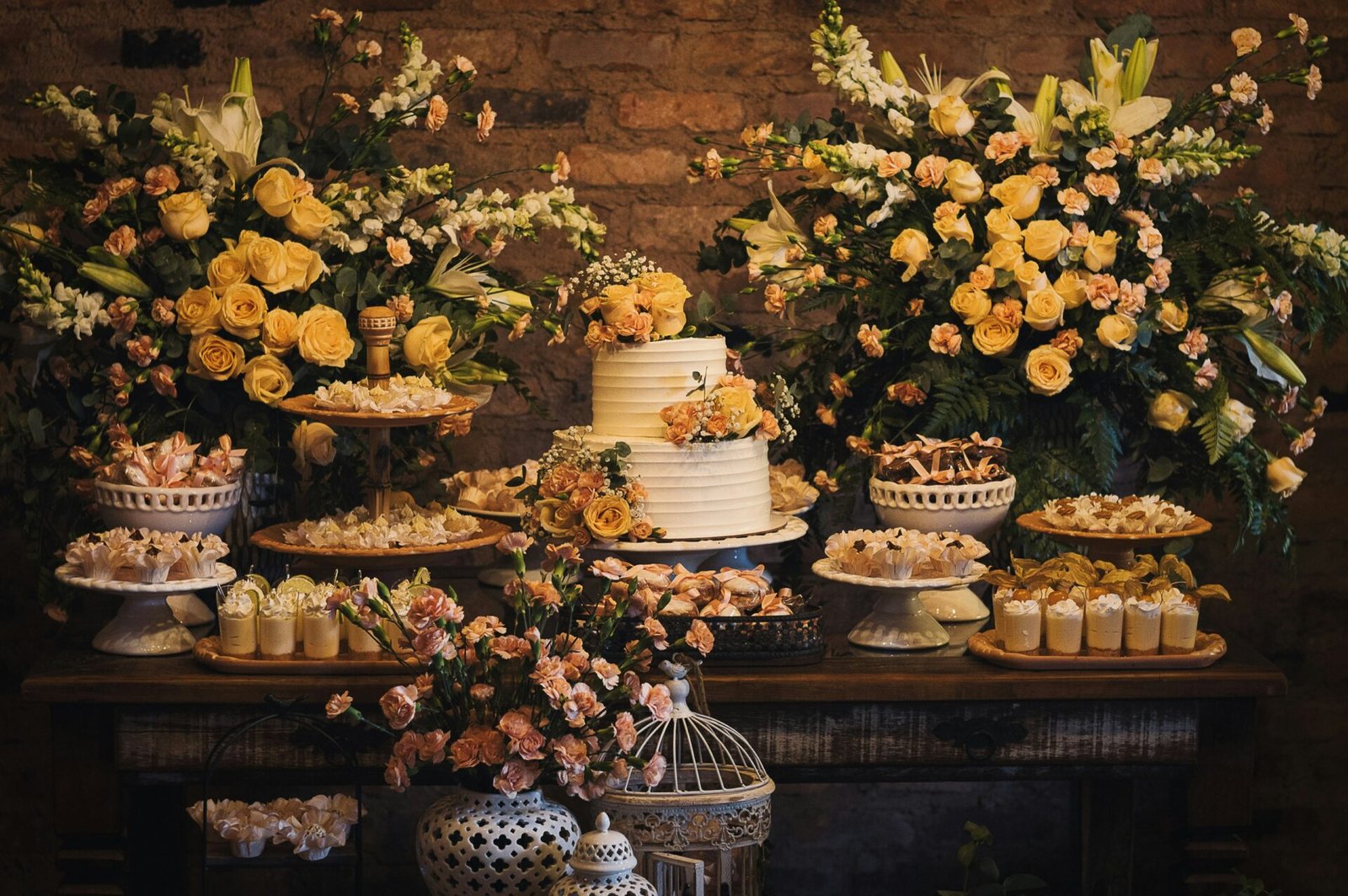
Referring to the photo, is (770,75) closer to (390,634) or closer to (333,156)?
(333,156)

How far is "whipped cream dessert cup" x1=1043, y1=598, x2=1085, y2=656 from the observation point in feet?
8.27

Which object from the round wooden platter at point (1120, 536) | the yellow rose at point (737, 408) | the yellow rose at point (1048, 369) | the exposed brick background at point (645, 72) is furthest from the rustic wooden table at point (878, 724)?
the exposed brick background at point (645, 72)

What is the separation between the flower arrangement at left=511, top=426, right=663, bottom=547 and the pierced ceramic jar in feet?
2.03

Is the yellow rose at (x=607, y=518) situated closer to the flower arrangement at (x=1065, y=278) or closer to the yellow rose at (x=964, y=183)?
the flower arrangement at (x=1065, y=278)

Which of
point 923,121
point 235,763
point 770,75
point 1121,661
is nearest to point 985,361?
point 923,121

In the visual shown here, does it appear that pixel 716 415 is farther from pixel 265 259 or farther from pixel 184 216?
pixel 184 216

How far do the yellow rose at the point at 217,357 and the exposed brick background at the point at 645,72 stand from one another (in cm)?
83

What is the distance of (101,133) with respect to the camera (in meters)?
2.92

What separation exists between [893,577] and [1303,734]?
5.16ft

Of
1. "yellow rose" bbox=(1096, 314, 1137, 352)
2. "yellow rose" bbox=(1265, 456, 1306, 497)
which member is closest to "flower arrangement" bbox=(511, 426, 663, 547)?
"yellow rose" bbox=(1096, 314, 1137, 352)

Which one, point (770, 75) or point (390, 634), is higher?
point (770, 75)

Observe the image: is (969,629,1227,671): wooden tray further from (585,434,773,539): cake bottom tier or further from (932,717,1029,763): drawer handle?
(585,434,773,539): cake bottom tier

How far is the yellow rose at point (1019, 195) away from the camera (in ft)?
9.41

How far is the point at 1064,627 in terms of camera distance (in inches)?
99.4
